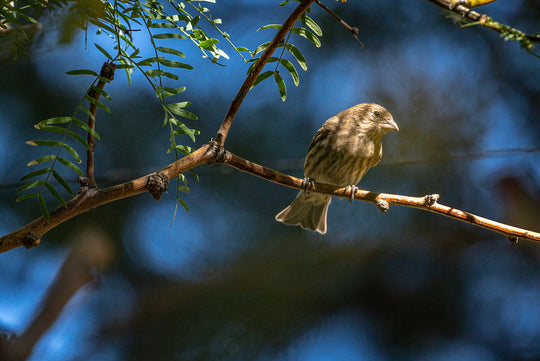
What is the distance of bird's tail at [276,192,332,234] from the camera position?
6.10 feet

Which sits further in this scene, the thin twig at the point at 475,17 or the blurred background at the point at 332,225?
the blurred background at the point at 332,225

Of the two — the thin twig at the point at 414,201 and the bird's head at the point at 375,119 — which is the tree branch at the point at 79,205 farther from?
the bird's head at the point at 375,119

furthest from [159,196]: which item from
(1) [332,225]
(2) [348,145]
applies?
A: (1) [332,225]

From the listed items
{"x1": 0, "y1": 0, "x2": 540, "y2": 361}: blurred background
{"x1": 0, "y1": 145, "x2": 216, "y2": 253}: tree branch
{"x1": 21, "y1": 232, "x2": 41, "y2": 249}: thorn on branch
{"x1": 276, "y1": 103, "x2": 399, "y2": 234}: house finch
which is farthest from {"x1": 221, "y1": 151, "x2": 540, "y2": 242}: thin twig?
{"x1": 0, "y1": 0, "x2": 540, "y2": 361}: blurred background

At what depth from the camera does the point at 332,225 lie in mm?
2164

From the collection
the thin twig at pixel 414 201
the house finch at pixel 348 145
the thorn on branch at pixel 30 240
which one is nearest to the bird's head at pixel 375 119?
the house finch at pixel 348 145

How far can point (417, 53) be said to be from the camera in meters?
2.10

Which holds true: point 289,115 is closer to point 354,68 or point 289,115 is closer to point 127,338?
point 354,68

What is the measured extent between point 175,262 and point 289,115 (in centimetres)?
81

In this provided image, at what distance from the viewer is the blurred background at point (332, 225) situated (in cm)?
186

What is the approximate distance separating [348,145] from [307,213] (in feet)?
1.10

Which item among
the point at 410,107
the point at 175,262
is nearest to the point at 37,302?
the point at 175,262

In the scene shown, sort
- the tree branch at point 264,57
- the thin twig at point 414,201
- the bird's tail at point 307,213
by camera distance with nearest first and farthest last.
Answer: the tree branch at point 264,57, the thin twig at point 414,201, the bird's tail at point 307,213

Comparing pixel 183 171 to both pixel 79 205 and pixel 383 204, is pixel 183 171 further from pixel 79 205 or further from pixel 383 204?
pixel 383 204
